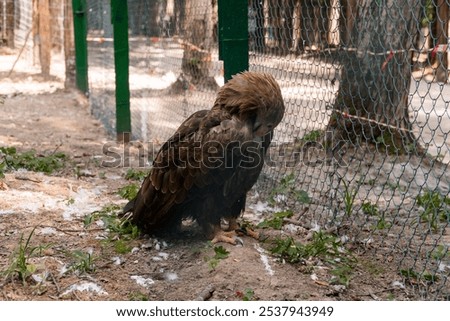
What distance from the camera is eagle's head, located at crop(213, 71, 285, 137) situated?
12.3 ft

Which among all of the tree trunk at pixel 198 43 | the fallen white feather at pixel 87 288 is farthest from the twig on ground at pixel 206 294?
the tree trunk at pixel 198 43

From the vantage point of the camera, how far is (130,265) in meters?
3.93

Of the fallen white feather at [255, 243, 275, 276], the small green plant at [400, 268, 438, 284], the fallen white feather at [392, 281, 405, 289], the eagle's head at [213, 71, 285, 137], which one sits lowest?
the fallen white feather at [392, 281, 405, 289]

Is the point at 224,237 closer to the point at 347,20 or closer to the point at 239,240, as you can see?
the point at 239,240

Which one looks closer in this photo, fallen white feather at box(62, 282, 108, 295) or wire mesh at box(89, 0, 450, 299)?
fallen white feather at box(62, 282, 108, 295)

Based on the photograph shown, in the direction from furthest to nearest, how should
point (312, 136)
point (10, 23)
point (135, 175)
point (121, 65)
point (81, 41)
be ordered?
point (10, 23)
point (81, 41)
point (121, 65)
point (135, 175)
point (312, 136)

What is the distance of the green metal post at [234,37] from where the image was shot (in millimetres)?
5086

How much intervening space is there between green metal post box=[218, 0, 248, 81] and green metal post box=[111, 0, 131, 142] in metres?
2.93

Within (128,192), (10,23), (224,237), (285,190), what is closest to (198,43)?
(128,192)

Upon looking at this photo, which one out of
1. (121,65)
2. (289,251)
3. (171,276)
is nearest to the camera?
(171,276)

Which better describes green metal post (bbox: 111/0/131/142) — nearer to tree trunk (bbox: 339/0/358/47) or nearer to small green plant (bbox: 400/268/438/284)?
tree trunk (bbox: 339/0/358/47)

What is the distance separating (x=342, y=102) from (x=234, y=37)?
984mm

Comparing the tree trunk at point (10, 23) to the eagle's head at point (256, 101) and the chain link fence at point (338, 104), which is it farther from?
the eagle's head at point (256, 101)

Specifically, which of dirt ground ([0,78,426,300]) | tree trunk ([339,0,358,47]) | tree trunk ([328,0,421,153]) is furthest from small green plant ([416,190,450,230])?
tree trunk ([339,0,358,47])
